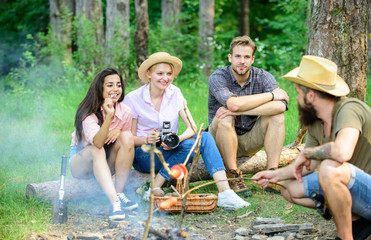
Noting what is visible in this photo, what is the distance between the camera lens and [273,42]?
1711 cm

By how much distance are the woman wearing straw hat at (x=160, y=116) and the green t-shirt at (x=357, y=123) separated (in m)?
1.50

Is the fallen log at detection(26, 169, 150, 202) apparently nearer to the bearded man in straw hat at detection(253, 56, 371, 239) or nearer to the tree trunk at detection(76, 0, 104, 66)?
the bearded man in straw hat at detection(253, 56, 371, 239)

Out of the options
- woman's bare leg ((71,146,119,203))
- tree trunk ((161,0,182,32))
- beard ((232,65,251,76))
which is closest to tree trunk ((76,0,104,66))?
tree trunk ((161,0,182,32))

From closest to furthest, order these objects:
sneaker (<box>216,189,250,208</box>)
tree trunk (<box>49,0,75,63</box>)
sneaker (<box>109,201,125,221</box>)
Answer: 1. sneaker (<box>109,201,125,221</box>)
2. sneaker (<box>216,189,250,208</box>)
3. tree trunk (<box>49,0,75,63</box>)

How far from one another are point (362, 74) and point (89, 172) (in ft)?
10.1

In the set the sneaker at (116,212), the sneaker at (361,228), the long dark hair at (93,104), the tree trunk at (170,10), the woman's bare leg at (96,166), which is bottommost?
the sneaker at (116,212)

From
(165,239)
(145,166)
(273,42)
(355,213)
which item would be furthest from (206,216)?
(273,42)

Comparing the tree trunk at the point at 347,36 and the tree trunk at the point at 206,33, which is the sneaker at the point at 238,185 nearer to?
the tree trunk at the point at 347,36

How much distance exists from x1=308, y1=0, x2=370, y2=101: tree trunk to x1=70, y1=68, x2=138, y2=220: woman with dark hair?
2.30 m

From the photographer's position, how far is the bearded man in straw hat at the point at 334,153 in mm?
2924

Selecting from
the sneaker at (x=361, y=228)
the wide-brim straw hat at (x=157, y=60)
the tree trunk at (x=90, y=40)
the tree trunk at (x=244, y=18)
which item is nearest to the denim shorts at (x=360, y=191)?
the sneaker at (x=361, y=228)

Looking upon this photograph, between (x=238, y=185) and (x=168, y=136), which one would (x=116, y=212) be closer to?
(x=168, y=136)

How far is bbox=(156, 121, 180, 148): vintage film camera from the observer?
14.5ft

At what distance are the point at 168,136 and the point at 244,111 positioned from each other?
87 cm
